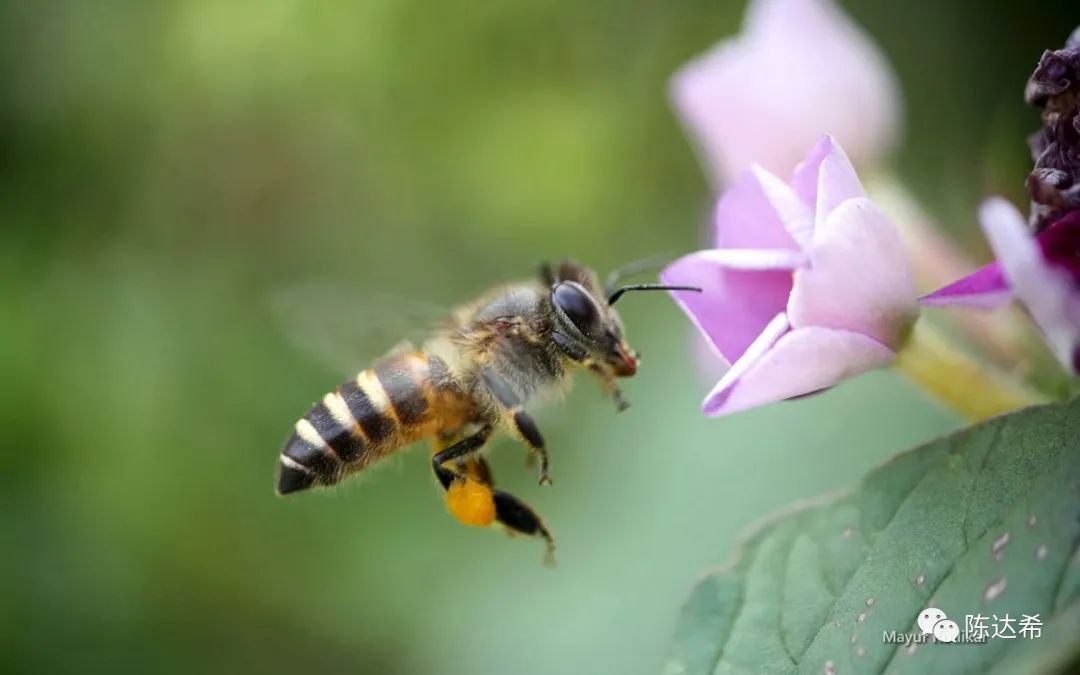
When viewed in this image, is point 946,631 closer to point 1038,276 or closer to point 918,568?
point 918,568

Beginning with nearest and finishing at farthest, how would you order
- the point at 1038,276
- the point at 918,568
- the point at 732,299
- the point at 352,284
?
the point at 1038,276 → the point at 918,568 → the point at 732,299 → the point at 352,284

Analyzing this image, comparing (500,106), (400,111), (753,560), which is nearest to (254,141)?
(400,111)

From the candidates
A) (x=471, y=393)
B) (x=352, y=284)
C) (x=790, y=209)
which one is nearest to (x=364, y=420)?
(x=471, y=393)

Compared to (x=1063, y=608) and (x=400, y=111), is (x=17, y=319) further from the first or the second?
(x=1063, y=608)

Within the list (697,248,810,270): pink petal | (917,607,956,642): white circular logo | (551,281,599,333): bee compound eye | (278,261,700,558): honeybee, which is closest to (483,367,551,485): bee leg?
(278,261,700,558): honeybee

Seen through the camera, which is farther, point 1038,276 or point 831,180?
point 831,180
